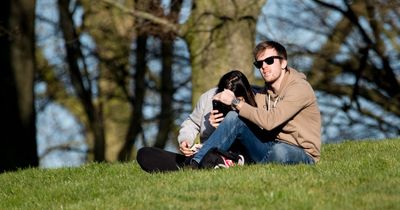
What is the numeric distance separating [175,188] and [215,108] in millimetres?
1341

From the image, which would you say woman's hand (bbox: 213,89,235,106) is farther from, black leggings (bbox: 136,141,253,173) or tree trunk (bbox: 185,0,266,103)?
tree trunk (bbox: 185,0,266,103)

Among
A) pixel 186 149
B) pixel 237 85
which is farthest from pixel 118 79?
pixel 237 85

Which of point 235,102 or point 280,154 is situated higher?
point 235,102

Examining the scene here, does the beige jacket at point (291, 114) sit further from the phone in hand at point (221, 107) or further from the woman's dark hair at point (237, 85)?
the phone in hand at point (221, 107)

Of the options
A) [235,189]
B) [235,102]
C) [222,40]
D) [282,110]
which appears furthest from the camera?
[222,40]

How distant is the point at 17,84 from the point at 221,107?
988 cm

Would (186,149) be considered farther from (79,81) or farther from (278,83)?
→ (79,81)

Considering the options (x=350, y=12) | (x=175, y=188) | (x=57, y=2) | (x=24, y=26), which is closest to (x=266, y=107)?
(x=175, y=188)

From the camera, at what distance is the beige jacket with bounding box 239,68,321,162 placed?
27.9 ft

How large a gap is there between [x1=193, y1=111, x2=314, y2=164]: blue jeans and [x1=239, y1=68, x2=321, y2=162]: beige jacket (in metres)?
0.06

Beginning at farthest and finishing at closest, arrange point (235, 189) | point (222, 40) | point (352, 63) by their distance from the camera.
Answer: point (352, 63)
point (222, 40)
point (235, 189)

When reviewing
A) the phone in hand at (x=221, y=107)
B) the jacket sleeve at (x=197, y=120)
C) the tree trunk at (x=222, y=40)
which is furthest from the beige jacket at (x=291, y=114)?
the tree trunk at (x=222, y=40)

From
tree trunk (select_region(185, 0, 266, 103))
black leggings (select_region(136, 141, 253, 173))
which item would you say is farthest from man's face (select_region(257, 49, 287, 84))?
tree trunk (select_region(185, 0, 266, 103))

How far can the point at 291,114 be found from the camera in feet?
28.0
